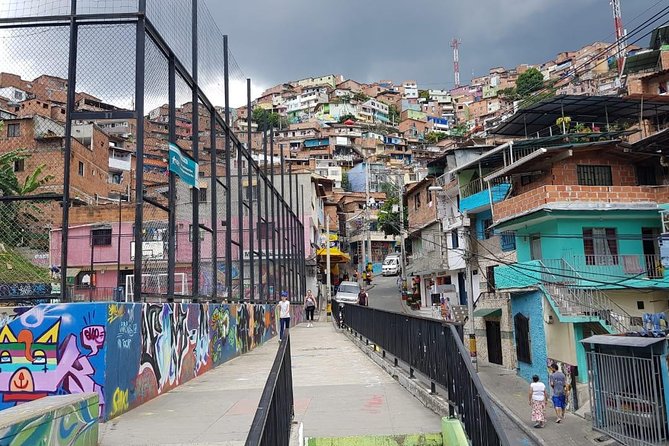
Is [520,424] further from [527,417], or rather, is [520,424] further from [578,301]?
[578,301]

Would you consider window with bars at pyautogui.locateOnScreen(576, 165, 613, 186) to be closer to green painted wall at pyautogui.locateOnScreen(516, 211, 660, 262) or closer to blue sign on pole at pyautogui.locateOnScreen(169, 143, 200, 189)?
green painted wall at pyautogui.locateOnScreen(516, 211, 660, 262)

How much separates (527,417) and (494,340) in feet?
35.6

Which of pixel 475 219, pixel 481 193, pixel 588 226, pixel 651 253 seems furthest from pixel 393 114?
pixel 588 226

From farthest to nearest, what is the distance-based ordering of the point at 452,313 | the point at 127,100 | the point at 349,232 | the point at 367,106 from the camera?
the point at 367,106 → the point at 349,232 → the point at 452,313 → the point at 127,100

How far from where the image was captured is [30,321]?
270 inches

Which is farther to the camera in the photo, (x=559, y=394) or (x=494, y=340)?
(x=494, y=340)

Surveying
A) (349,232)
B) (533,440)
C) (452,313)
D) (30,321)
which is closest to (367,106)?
(349,232)

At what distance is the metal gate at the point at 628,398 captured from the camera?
1568 cm

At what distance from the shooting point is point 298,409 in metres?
7.48

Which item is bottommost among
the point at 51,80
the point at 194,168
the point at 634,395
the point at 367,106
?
the point at 634,395

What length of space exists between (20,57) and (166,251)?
3923 mm

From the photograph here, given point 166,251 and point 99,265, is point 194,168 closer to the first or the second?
point 166,251

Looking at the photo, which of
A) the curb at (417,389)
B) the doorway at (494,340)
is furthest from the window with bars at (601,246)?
the curb at (417,389)

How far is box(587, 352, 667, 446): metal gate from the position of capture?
15.7m
